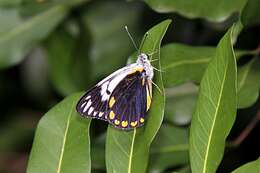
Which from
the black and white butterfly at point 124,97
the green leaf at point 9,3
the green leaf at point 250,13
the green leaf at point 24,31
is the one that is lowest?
the green leaf at point 250,13

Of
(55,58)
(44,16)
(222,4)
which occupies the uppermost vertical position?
(44,16)

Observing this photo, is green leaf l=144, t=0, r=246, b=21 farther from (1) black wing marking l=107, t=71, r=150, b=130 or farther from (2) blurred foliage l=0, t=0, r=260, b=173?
(1) black wing marking l=107, t=71, r=150, b=130

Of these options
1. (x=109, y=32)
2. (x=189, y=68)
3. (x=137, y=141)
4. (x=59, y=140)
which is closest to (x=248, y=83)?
(x=189, y=68)

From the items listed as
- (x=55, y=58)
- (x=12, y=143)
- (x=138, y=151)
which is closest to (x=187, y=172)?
(x=138, y=151)

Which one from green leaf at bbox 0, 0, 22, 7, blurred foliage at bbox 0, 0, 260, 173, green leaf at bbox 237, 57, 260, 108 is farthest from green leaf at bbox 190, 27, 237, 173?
green leaf at bbox 0, 0, 22, 7

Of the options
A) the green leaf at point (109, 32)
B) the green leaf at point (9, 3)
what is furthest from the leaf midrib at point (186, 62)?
the green leaf at point (109, 32)

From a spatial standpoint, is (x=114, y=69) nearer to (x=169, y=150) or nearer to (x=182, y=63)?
(x=169, y=150)

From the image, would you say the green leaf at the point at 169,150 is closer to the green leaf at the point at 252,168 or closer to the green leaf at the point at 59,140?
the green leaf at the point at 59,140

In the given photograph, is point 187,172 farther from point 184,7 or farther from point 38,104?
point 38,104
